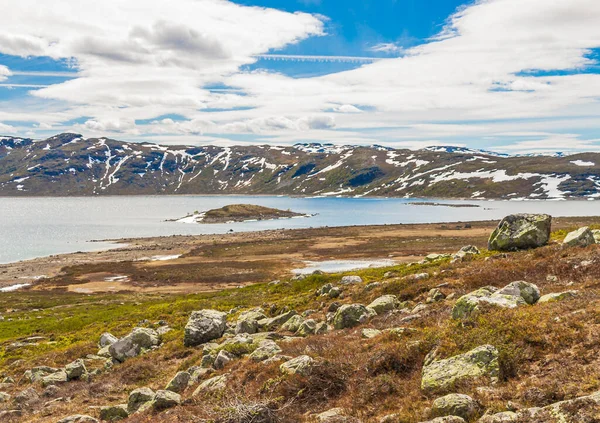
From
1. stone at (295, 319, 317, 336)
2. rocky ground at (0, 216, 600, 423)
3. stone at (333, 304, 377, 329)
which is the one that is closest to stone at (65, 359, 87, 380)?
rocky ground at (0, 216, 600, 423)

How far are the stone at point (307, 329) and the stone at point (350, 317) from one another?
1.16 meters

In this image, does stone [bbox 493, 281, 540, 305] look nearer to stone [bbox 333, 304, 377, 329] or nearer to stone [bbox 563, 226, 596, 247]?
stone [bbox 333, 304, 377, 329]

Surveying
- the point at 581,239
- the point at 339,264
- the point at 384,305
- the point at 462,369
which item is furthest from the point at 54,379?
the point at 339,264

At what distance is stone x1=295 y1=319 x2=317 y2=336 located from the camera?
22.2 meters

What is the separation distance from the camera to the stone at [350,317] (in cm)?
2161

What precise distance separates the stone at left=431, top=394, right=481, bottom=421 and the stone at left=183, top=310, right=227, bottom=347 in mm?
18249

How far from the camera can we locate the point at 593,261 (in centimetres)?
2188

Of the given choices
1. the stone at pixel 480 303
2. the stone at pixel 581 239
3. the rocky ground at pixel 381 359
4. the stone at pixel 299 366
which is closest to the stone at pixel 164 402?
the rocky ground at pixel 381 359

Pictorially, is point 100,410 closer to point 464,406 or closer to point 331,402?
point 331,402

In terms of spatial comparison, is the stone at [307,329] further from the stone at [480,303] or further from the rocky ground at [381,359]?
the stone at [480,303]

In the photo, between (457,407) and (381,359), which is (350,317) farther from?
(457,407)

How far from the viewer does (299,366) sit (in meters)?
13.8

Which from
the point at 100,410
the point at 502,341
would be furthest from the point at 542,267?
the point at 100,410

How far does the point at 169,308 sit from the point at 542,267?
121 ft
